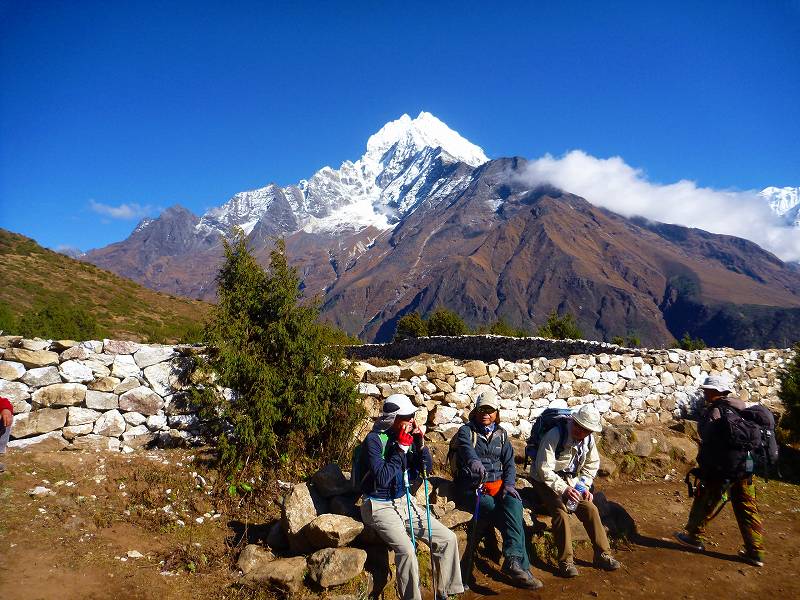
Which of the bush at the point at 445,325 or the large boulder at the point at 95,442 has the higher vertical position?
the bush at the point at 445,325

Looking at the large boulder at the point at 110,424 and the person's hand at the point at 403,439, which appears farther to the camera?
the large boulder at the point at 110,424

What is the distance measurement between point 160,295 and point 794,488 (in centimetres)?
4520

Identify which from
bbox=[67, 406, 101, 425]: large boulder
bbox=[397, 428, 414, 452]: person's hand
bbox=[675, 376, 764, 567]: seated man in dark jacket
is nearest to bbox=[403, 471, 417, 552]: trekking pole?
bbox=[397, 428, 414, 452]: person's hand

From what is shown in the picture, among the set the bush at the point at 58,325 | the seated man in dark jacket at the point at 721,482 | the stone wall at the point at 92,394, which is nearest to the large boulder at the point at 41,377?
the stone wall at the point at 92,394

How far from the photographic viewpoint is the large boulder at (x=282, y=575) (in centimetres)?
484

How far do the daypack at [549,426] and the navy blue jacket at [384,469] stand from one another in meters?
1.99

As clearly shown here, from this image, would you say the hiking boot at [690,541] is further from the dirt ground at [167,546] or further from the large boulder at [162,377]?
the large boulder at [162,377]

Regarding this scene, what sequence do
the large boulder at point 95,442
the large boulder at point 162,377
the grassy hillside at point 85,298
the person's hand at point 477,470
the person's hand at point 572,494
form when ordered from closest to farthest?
the person's hand at point 477,470 < the person's hand at point 572,494 < the large boulder at point 95,442 < the large boulder at point 162,377 < the grassy hillside at point 85,298

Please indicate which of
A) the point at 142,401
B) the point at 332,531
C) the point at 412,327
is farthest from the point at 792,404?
the point at 412,327

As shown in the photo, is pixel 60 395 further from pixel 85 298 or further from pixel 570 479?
pixel 85 298

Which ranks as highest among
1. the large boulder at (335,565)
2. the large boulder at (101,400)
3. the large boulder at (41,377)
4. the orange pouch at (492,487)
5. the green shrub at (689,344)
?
the green shrub at (689,344)

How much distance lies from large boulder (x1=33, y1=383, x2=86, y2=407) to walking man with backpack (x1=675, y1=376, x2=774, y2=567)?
30.4ft

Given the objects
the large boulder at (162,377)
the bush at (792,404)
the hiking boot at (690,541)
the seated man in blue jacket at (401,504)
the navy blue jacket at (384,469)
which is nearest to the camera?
the seated man in blue jacket at (401,504)

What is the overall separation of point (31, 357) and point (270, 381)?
3.64 m
